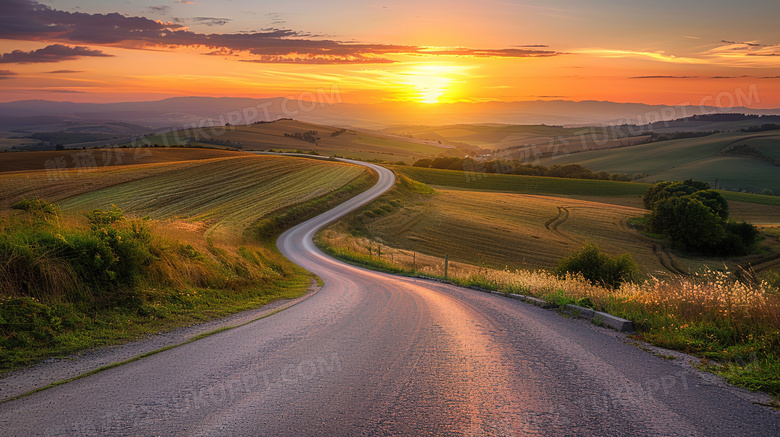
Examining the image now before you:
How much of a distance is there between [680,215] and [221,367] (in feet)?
199

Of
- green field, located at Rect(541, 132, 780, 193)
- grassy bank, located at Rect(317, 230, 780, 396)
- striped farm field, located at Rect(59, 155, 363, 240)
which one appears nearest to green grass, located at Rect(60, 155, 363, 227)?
striped farm field, located at Rect(59, 155, 363, 240)

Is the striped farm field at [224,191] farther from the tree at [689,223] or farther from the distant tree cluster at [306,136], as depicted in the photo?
the distant tree cluster at [306,136]

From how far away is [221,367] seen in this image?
6594 mm

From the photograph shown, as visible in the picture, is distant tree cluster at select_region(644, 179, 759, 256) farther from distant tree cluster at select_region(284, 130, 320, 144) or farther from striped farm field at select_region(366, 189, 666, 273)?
distant tree cluster at select_region(284, 130, 320, 144)

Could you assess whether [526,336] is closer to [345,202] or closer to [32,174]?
[345,202]

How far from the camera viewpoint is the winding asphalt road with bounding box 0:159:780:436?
483 cm

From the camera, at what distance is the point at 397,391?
5750mm

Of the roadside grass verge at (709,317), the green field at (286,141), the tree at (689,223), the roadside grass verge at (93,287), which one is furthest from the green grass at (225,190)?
the green field at (286,141)

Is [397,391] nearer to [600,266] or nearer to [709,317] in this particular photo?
[709,317]

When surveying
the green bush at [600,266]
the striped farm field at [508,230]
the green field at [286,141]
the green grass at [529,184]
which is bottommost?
the striped farm field at [508,230]

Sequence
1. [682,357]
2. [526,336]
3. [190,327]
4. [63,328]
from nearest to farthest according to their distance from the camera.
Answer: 1. [682,357]
2. [63,328]
3. [526,336]
4. [190,327]

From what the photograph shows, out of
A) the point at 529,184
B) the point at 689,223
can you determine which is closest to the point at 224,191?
the point at 689,223

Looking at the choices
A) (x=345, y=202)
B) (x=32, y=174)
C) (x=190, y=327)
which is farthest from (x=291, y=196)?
(x=190, y=327)

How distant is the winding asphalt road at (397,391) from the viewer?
190 inches
